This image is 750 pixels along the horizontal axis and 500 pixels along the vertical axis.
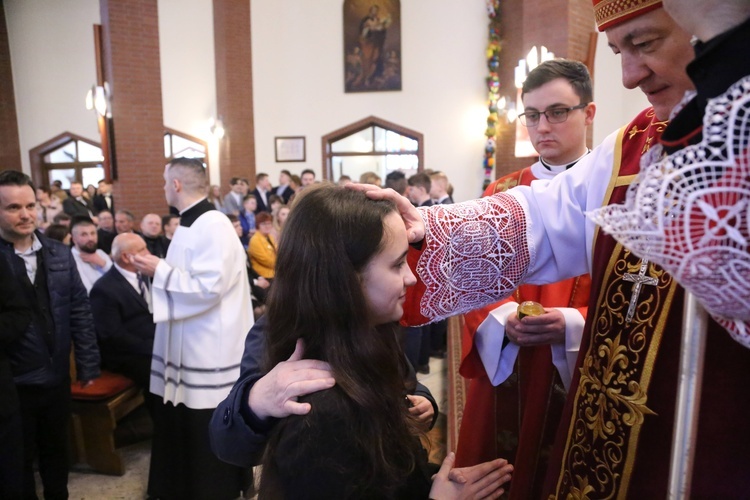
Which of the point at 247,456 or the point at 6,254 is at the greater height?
the point at 6,254

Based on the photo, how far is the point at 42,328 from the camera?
2971 mm

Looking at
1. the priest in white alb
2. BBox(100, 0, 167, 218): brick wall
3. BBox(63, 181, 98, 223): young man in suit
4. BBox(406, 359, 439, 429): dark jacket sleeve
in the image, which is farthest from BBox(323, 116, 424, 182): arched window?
BBox(406, 359, 439, 429): dark jacket sleeve

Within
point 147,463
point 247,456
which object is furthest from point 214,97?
point 247,456

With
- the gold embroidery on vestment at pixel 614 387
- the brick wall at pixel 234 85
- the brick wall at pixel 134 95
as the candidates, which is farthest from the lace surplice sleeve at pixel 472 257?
the brick wall at pixel 234 85

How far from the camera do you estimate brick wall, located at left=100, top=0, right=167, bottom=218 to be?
24.9ft

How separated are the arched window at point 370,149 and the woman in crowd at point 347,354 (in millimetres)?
12123

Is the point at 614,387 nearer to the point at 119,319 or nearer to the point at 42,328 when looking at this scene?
the point at 42,328

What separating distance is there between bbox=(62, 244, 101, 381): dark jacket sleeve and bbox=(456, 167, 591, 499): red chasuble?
2.39 metres

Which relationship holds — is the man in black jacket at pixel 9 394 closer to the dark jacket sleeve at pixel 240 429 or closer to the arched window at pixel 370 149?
the dark jacket sleeve at pixel 240 429

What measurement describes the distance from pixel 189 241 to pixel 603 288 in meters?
2.56

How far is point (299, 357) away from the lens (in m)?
1.25

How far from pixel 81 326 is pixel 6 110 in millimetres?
12453

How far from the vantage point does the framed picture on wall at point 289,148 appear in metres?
13.1

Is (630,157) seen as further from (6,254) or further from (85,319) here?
(85,319)
